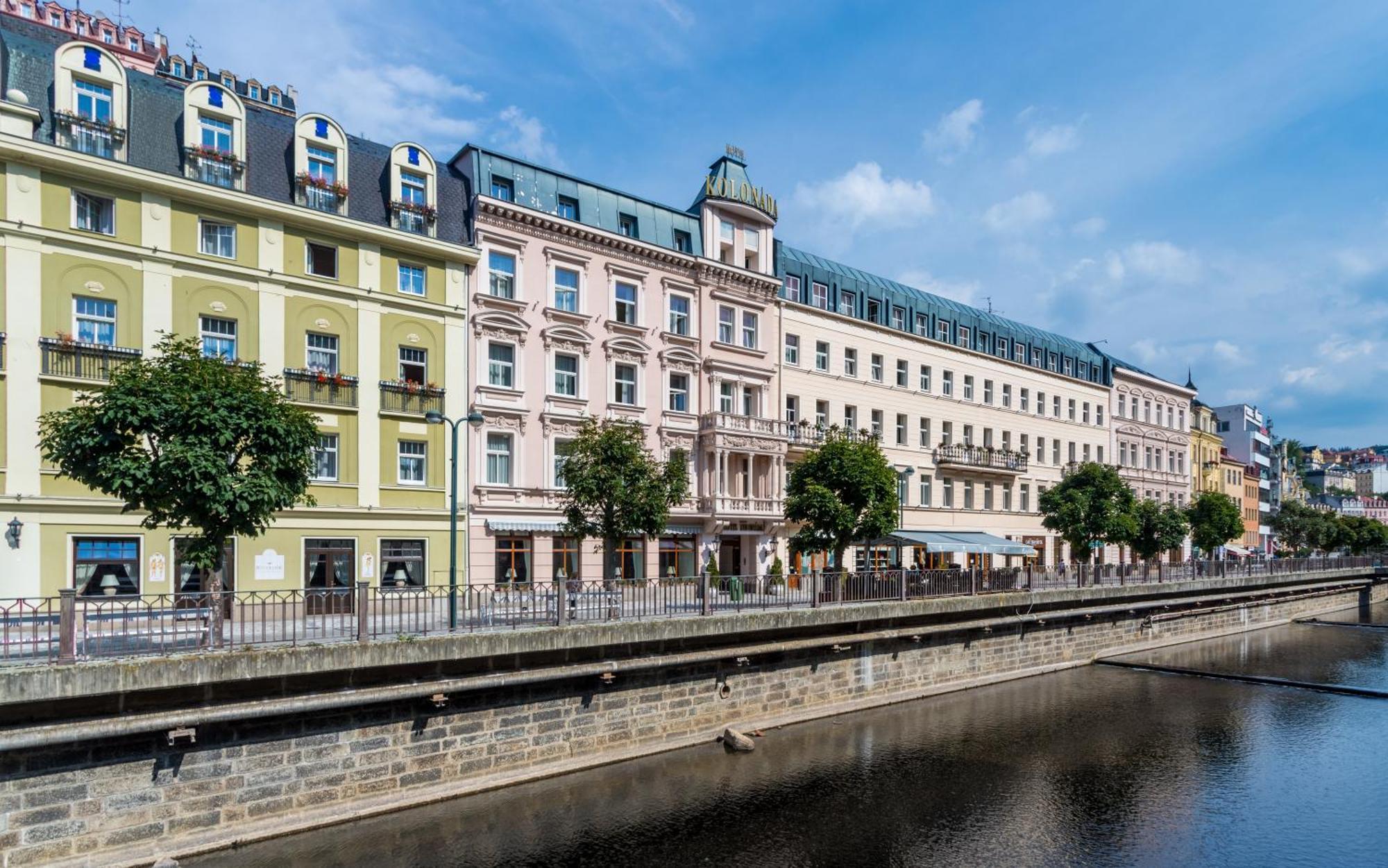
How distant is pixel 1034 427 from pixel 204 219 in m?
47.1

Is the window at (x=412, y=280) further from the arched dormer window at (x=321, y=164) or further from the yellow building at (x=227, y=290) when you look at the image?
the arched dormer window at (x=321, y=164)

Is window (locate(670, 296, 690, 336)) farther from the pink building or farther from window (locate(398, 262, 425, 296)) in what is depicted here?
window (locate(398, 262, 425, 296))

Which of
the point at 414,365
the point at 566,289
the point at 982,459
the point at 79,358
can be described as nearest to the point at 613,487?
the point at 414,365

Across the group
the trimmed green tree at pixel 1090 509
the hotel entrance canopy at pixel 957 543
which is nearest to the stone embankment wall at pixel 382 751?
the hotel entrance canopy at pixel 957 543

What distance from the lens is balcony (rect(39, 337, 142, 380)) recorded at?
22.0m

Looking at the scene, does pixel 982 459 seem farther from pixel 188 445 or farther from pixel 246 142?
pixel 188 445

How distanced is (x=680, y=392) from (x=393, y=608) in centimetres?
2006

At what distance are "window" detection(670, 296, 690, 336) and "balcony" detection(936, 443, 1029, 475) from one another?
17.9 metres

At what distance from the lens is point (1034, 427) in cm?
5397

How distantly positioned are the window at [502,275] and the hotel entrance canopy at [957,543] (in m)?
18.5

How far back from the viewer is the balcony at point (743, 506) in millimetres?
35188

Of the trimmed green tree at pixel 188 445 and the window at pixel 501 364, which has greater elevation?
the window at pixel 501 364

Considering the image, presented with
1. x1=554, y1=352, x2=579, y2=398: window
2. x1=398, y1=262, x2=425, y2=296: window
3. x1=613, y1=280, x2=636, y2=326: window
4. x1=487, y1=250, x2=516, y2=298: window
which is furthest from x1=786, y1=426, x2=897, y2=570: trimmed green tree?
x1=398, y1=262, x2=425, y2=296: window

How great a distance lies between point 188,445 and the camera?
15.3 metres
